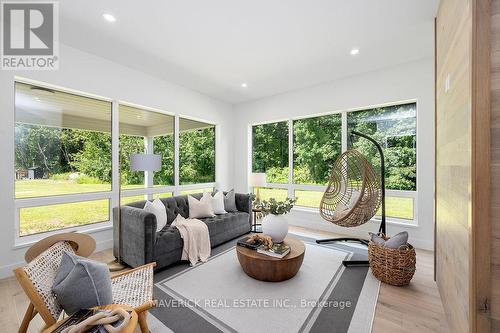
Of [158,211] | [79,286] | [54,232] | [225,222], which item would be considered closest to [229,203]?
[225,222]

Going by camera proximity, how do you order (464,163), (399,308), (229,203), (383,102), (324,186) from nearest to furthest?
(464,163) → (399,308) → (383,102) → (229,203) → (324,186)

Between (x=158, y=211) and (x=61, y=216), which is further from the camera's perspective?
(x=61, y=216)

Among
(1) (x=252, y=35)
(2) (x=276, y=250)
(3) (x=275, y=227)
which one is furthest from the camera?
(1) (x=252, y=35)

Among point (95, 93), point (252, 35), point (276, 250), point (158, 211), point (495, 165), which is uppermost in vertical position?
point (252, 35)

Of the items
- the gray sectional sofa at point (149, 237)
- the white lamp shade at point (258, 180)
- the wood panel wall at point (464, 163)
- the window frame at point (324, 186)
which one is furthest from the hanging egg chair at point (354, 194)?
the gray sectional sofa at point (149, 237)

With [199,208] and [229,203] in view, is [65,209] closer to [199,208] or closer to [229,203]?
[199,208]

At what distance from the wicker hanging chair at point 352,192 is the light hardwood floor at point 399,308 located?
2.93ft

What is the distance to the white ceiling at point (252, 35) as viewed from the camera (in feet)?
7.57

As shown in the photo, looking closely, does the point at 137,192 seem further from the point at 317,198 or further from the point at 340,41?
the point at 340,41

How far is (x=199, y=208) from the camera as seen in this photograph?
11.9 feet

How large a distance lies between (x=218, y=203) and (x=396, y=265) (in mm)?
2727

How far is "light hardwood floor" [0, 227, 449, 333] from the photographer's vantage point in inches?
68.7

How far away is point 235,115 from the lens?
594 centimetres

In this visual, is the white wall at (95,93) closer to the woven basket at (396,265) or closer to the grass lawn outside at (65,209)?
the grass lawn outside at (65,209)
